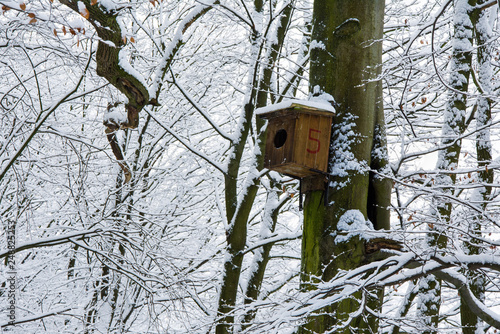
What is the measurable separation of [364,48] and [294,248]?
5.29 m

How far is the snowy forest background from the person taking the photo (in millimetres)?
3666

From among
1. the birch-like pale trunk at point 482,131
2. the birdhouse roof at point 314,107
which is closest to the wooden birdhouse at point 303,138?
the birdhouse roof at point 314,107

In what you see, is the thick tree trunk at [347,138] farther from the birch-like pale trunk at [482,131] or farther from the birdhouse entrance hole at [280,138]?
the birch-like pale trunk at [482,131]

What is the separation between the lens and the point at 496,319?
319 cm

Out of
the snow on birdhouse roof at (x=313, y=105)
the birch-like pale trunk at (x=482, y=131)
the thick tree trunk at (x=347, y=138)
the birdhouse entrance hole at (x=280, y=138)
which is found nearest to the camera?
the thick tree trunk at (x=347, y=138)

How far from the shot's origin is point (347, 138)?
147 inches

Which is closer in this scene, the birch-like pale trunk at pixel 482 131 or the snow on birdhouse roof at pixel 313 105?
the snow on birdhouse roof at pixel 313 105

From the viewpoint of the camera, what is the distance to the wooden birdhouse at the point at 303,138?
3.75 m

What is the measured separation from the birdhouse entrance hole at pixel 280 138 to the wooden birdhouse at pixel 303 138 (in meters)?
0.04

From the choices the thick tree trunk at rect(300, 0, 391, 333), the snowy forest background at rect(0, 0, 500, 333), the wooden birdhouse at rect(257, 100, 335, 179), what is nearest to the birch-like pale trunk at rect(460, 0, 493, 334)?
the snowy forest background at rect(0, 0, 500, 333)

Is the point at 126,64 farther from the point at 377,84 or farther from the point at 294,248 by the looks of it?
the point at 294,248

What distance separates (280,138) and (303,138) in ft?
1.40

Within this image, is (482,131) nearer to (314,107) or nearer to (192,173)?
(314,107)

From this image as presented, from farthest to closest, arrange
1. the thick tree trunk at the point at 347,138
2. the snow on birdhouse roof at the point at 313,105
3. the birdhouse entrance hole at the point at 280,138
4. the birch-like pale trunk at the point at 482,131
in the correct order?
1. the birch-like pale trunk at the point at 482,131
2. the birdhouse entrance hole at the point at 280,138
3. the snow on birdhouse roof at the point at 313,105
4. the thick tree trunk at the point at 347,138
